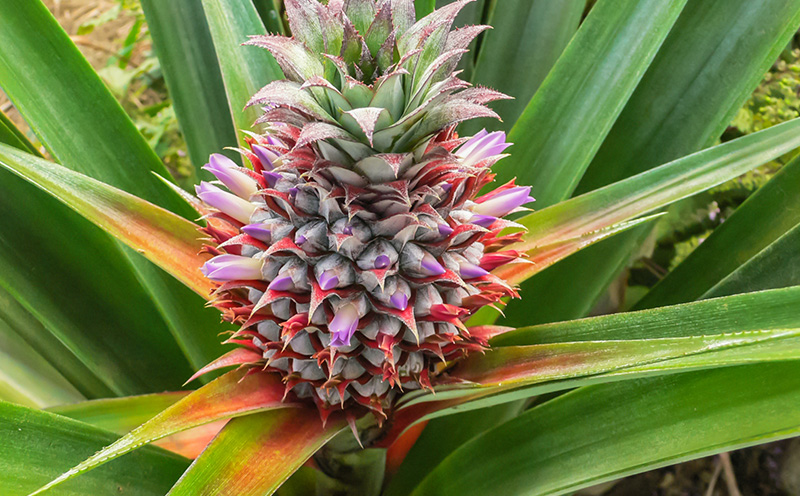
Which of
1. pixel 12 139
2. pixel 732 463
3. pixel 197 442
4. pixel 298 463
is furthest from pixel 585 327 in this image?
pixel 732 463

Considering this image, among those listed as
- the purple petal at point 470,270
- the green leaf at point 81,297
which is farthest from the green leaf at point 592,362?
the green leaf at point 81,297

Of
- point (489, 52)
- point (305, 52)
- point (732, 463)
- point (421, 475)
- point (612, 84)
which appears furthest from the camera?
point (732, 463)

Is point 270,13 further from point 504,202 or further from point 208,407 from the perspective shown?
point 208,407

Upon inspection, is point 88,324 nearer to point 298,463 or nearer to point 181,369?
point 181,369

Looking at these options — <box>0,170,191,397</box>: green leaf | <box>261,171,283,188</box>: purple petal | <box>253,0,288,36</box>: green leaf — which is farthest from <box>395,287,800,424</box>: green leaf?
<box>253,0,288,36</box>: green leaf

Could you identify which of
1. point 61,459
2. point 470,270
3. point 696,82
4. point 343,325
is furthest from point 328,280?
point 696,82

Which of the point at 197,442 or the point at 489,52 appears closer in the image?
the point at 197,442

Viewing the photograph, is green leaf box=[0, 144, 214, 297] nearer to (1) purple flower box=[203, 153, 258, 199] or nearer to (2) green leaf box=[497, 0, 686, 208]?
(1) purple flower box=[203, 153, 258, 199]
